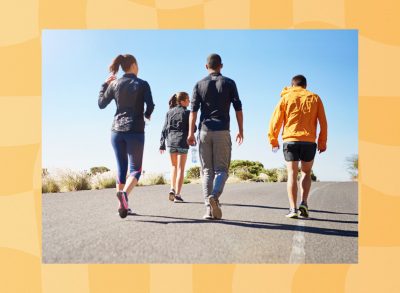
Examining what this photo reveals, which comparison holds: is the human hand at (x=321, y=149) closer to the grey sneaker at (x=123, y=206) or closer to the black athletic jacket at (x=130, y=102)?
the black athletic jacket at (x=130, y=102)

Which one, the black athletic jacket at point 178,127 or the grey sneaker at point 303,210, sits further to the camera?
the black athletic jacket at point 178,127

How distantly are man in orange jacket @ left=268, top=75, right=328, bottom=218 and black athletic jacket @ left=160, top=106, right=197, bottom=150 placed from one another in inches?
85.0

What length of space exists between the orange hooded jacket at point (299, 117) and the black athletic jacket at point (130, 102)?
5.30 ft

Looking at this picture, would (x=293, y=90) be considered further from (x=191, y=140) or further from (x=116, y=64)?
(x=116, y=64)

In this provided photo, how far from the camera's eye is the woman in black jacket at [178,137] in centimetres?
772

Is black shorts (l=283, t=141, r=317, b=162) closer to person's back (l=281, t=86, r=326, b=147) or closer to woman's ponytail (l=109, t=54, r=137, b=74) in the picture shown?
person's back (l=281, t=86, r=326, b=147)

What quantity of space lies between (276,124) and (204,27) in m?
1.64

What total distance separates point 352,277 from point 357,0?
299 cm

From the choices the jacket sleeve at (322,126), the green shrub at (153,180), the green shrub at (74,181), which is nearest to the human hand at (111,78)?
the jacket sleeve at (322,126)

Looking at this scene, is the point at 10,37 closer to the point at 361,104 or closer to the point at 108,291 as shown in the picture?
the point at 108,291

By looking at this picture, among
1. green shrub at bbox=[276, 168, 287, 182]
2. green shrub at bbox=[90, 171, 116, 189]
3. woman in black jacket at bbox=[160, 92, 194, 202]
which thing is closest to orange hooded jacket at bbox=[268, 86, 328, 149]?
woman in black jacket at bbox=[160, 92, 194, 202]

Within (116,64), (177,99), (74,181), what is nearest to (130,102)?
(116,64)

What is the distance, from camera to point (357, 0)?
508cm

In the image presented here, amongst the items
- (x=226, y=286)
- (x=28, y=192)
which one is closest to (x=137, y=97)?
(x=28, y=192)
